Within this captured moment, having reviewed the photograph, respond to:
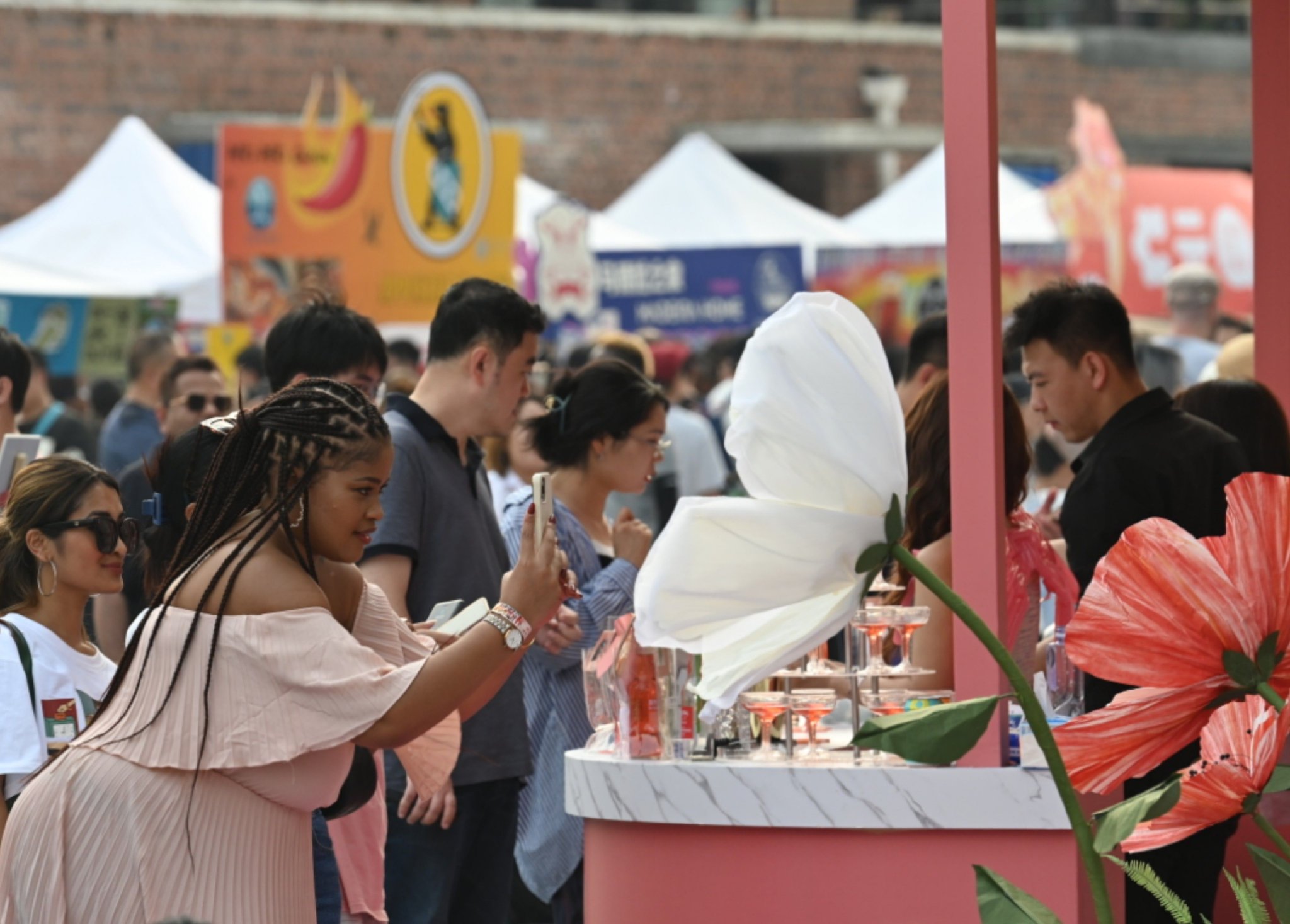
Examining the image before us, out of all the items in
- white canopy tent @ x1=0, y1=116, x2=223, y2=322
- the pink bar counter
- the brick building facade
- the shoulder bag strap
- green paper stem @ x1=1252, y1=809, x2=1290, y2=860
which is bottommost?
the pink bar counter

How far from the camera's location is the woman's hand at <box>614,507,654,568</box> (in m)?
3.90

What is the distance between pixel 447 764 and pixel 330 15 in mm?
17077

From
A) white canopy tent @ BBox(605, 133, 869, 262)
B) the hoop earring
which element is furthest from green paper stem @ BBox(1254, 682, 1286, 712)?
white canopy tent @ BBox(605, 133, 869, 262)

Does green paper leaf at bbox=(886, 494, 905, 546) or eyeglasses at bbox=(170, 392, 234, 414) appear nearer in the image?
green paper leaf at bbox=(886, 494, 905, 546)

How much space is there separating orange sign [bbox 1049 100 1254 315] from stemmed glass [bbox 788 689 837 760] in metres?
11.7

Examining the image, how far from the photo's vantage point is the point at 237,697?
2.26 m

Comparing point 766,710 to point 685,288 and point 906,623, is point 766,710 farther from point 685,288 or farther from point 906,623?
point 685,288

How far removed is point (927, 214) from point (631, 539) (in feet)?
39.0

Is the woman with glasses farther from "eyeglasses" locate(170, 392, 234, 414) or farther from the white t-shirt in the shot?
"eyeglasses" locate(170, 392, 234, 414)

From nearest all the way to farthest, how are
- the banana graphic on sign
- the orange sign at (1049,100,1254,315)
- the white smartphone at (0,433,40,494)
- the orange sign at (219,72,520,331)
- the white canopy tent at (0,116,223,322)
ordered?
the white smartphone at (0,433,40,494), the orange sign at (219,72,520,331), the banana graphic on sign, the white canopy tent at (0,116,223,322), the orange sign at (1049,100,1254,315)

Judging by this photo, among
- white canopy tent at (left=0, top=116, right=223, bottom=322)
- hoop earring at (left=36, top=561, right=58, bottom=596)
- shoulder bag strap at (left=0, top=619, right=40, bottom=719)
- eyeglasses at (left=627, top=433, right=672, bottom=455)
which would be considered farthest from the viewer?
white canopy tent at (left=0, top=116, right=223, bottom=322)

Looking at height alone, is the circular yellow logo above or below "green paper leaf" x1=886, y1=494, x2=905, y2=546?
above

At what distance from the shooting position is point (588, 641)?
3.94 metres

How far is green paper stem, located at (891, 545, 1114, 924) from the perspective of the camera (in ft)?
3.46
